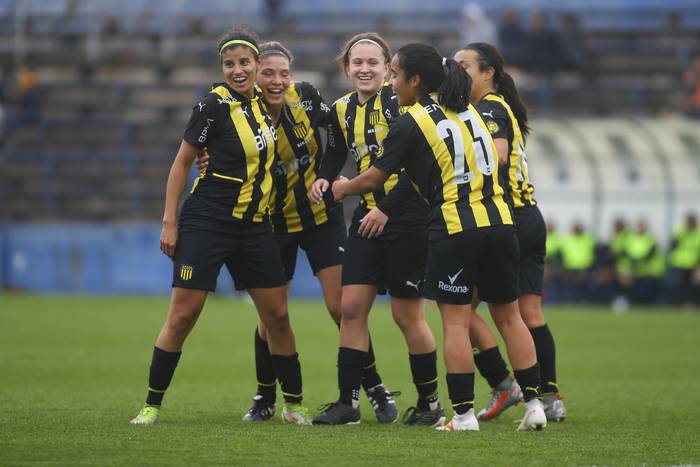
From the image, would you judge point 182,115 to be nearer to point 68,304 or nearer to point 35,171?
point 35,171

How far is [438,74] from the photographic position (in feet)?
22.6

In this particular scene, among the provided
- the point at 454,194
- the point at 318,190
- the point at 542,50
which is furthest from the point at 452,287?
the point at 542,50

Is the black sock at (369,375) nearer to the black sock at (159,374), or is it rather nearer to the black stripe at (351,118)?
the black stripe at (351,118)

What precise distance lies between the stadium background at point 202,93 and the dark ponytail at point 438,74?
15729 mm

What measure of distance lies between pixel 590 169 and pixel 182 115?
9.97 metres

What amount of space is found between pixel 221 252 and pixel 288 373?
0.94m

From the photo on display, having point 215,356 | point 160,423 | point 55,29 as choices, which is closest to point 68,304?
point 215,356

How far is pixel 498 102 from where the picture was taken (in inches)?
299

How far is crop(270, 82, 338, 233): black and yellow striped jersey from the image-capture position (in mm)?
7633

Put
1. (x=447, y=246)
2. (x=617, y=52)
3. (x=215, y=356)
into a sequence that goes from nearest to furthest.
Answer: (x=447, y=246), (x=215, y=356), (x=617, y=52)

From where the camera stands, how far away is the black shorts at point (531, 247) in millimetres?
7734

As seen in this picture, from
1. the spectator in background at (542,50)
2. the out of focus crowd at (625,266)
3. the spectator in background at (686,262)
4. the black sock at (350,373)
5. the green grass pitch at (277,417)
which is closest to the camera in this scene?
the green grass pitch at (277,417)

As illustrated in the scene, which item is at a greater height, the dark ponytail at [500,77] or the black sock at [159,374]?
the dark ponytail at [500,77]

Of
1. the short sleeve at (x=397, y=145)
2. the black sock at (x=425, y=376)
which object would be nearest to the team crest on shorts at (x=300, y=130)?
the short sleeve at (x=397, y=145)
